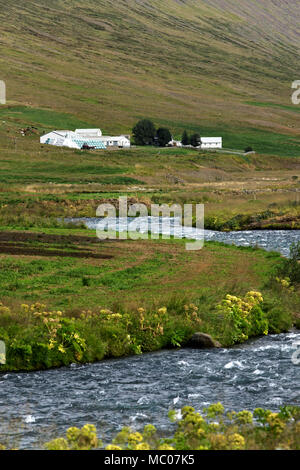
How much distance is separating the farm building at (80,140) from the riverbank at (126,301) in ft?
429

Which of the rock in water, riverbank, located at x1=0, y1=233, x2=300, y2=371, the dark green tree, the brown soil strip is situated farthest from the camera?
the dark green tree

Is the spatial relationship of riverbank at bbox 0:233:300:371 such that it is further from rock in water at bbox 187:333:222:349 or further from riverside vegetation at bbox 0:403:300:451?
riverside vegetation at bbox 0:403:300:451

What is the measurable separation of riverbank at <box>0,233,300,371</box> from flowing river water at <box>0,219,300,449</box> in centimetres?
87

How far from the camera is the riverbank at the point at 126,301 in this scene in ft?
86.1

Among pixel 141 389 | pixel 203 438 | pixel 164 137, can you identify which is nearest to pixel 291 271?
pixel 141 389

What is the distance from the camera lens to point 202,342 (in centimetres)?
2841

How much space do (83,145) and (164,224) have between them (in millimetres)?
109919

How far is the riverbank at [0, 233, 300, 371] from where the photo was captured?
86.1 ft

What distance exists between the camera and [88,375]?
24.4 meters

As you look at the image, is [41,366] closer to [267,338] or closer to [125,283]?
[267,338]

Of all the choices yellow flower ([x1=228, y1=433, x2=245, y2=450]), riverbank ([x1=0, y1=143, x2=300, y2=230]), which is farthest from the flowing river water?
riverbank ([x1=0, y1=143, x2=300, y2=230])

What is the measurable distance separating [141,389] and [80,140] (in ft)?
537

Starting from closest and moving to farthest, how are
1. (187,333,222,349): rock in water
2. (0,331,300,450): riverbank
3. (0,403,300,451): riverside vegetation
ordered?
1. (0,403,300,451): riverside vegetation
2. (0,331,300,450): riverbank
3. (187,333,222,349): rock in water

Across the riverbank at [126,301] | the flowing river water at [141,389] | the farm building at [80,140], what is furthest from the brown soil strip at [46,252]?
the farm building at [80,140]
